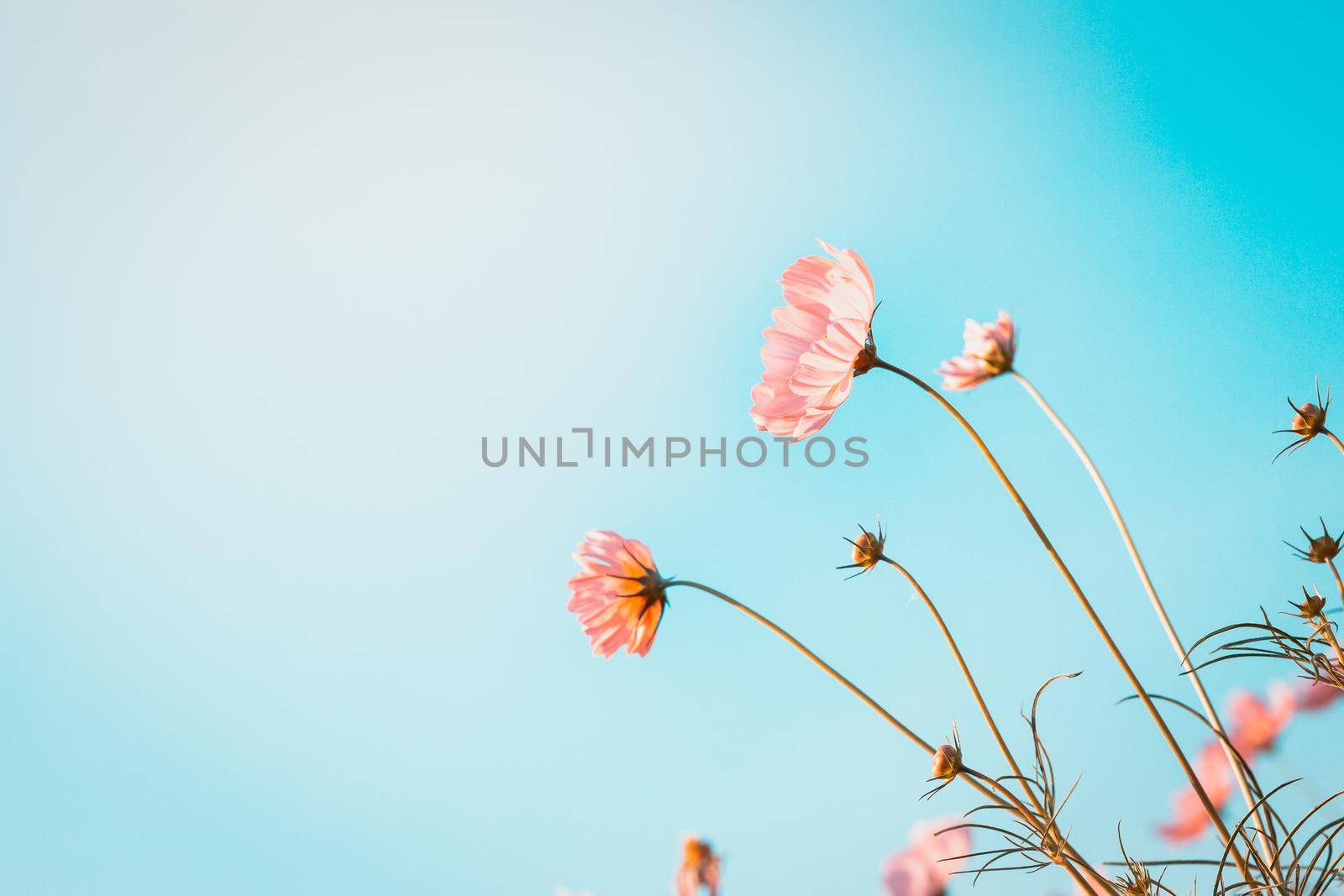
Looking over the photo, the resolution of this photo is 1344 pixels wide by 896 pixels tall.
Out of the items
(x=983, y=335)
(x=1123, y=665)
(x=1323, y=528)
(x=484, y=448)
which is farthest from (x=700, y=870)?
(x=484, y=448)

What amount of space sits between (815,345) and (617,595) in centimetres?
31

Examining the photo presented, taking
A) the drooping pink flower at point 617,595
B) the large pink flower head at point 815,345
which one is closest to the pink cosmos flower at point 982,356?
the large pink flower head at point 815,345

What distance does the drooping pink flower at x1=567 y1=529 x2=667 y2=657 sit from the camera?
32.1 inches

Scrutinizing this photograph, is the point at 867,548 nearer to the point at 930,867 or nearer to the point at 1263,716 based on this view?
the point at 930,867

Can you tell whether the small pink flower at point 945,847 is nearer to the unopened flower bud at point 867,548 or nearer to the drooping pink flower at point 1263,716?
the unopened flower bud at point 867,548

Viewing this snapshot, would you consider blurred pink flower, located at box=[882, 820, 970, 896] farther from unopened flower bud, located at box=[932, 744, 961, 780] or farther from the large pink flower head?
the large pink flower head

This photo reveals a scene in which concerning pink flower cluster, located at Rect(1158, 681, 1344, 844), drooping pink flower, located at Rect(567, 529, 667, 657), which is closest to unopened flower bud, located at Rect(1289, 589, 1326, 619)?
pink flower cluster, located at Rect(1158, 681, 1344, 844)

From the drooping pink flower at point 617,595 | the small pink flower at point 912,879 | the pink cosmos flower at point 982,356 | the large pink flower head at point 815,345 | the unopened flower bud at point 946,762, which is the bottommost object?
the small pink flower at point 912,879

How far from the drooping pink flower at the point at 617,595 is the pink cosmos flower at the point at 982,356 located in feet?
1.40

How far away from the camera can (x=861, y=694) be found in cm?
56

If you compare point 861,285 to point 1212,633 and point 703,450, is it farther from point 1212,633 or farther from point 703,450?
point 703,450

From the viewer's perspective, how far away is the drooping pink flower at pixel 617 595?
82cm

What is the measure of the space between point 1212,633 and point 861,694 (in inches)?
8.8

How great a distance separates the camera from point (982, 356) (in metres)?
0.94
